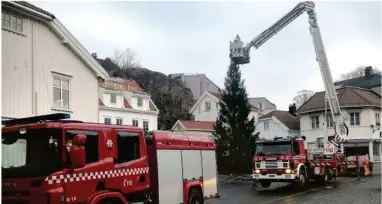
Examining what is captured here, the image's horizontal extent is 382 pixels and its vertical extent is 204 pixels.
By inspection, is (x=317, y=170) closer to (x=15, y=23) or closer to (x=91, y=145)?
(x=15, y=23)

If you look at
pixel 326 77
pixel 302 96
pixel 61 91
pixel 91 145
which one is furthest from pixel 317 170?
pixel 302 96

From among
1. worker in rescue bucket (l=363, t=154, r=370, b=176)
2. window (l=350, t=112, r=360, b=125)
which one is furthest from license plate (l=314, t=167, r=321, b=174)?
window (l=350, t=112, r=360, b=125)

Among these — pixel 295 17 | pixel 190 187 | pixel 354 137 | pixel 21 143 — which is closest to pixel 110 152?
pixel 21 143

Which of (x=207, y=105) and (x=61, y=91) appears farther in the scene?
(x=207, y=105)

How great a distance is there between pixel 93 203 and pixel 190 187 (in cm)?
400

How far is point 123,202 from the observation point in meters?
8.60

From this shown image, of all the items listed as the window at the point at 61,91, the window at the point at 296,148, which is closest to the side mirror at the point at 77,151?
the window at the point at 61,91

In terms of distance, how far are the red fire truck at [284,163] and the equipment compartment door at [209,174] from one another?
290 inches

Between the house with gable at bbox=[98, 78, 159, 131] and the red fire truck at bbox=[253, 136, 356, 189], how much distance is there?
24.1 metres

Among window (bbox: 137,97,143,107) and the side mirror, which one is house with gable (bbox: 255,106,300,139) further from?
the side mirror

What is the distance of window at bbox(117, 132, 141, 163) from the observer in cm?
887

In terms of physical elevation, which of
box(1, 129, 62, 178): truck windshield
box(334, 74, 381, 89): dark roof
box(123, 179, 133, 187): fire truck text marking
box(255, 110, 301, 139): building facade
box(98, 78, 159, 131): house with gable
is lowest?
box(123, 179, 133, 187): fire truck text marking

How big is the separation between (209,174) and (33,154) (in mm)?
6232

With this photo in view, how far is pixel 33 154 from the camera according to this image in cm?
746
